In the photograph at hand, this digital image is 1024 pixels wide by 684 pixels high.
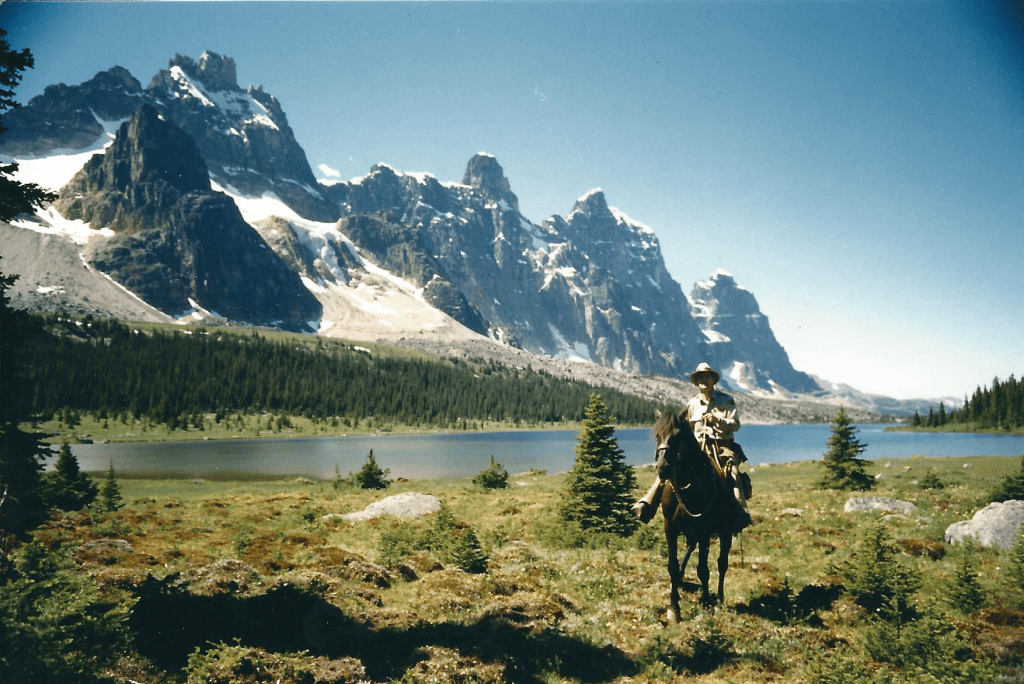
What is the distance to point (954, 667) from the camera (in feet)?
25.2

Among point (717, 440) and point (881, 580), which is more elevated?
point (717, 440)

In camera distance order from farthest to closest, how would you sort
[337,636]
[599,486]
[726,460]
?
1. [599,486]
2. [726,460]
3. [337,636]

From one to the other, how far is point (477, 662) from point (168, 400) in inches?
6060

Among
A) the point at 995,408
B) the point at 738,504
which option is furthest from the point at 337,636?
the point at 995,408

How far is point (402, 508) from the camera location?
24297 millimetres

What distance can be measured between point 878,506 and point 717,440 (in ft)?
52.4

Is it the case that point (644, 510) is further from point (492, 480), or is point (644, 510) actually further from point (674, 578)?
point (492, 480)

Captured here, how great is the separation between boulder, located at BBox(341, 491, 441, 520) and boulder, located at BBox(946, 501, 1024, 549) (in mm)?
20059

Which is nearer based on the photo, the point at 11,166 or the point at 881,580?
the point at 11,166

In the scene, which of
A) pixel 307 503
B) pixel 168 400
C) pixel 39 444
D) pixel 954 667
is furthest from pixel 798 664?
pixel 168 400

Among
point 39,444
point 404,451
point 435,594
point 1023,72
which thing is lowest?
point 404,451

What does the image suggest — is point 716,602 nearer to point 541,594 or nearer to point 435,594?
point 541,594

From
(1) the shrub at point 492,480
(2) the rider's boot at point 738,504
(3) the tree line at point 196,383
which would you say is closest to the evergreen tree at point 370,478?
(1) the shrub at point 492,480

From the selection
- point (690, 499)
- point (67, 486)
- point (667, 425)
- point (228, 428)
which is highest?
point (667, 425)
